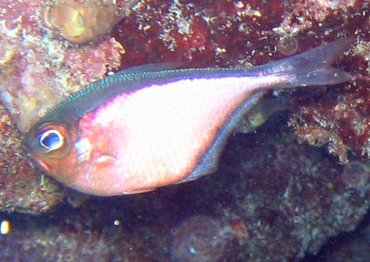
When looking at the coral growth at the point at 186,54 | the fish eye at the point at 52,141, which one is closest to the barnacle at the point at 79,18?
the coral growth at the point at 186,54

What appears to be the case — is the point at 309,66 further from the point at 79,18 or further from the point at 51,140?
the point at 79,18

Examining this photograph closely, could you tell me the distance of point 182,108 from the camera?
7.70 feet

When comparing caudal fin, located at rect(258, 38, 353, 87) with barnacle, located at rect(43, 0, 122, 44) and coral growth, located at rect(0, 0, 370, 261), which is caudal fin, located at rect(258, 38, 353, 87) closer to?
coral growth, located at rect(0, 0, 370, 261)

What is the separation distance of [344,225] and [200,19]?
4351mm

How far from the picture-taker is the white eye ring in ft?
7.52

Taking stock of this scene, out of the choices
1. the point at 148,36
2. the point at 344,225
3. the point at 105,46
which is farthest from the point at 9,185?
the point at 344,225

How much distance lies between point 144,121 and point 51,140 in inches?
19.8

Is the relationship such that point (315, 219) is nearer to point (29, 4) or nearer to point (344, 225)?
point (344, 225)

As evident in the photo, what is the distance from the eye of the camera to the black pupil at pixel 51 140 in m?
2.29

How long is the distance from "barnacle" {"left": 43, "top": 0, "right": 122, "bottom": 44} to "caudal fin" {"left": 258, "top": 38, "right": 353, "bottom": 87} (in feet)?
5.45

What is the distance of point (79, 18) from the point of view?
132 inches

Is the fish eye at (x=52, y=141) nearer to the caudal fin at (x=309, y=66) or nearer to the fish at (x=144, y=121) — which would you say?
the fish at (x=144, y=121)

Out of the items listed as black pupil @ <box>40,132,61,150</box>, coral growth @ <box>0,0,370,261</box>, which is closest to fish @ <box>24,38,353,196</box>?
black pupil @ <box>40,132,61,150</box>

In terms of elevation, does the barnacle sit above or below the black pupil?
above
